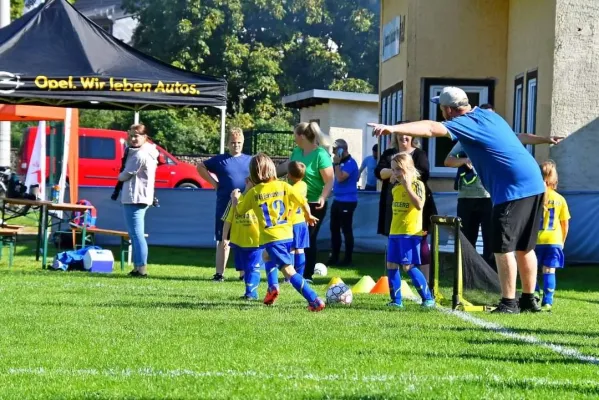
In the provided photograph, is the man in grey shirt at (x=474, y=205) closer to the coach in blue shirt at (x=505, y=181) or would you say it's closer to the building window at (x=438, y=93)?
the coach in blue shirt at (x=505, y=181)

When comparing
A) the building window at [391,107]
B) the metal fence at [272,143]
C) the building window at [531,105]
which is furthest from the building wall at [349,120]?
the building window at [531,105]

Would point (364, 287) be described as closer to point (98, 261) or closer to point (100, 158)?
point (98, 261)

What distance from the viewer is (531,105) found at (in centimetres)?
1838

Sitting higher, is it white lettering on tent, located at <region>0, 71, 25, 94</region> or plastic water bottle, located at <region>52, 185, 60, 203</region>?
white lettering on tent, located at <region>0, 71, 25, 94</region>

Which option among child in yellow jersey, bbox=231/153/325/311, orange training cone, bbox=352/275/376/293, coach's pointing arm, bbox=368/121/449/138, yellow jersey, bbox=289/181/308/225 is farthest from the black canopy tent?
coach's pointing arm, bbox=368/121/449/138

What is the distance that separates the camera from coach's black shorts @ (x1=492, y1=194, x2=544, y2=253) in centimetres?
1022

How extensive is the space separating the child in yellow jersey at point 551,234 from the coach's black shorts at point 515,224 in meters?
1.45

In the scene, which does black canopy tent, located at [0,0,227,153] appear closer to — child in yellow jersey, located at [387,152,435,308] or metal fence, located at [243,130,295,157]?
child in yellow jersey, located at [387,152,435,308]

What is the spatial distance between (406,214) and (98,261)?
6.13 meters

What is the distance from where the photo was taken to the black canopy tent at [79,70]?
14.8 metres

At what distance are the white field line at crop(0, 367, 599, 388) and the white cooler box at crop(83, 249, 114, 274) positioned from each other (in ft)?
30.4

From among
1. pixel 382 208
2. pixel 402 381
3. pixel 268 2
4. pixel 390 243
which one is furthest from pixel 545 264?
pixel 268 2

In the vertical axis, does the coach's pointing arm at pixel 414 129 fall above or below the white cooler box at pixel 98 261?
above

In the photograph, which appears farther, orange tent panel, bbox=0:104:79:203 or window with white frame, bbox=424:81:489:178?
window with white frame, bbox=424:81:489:178
